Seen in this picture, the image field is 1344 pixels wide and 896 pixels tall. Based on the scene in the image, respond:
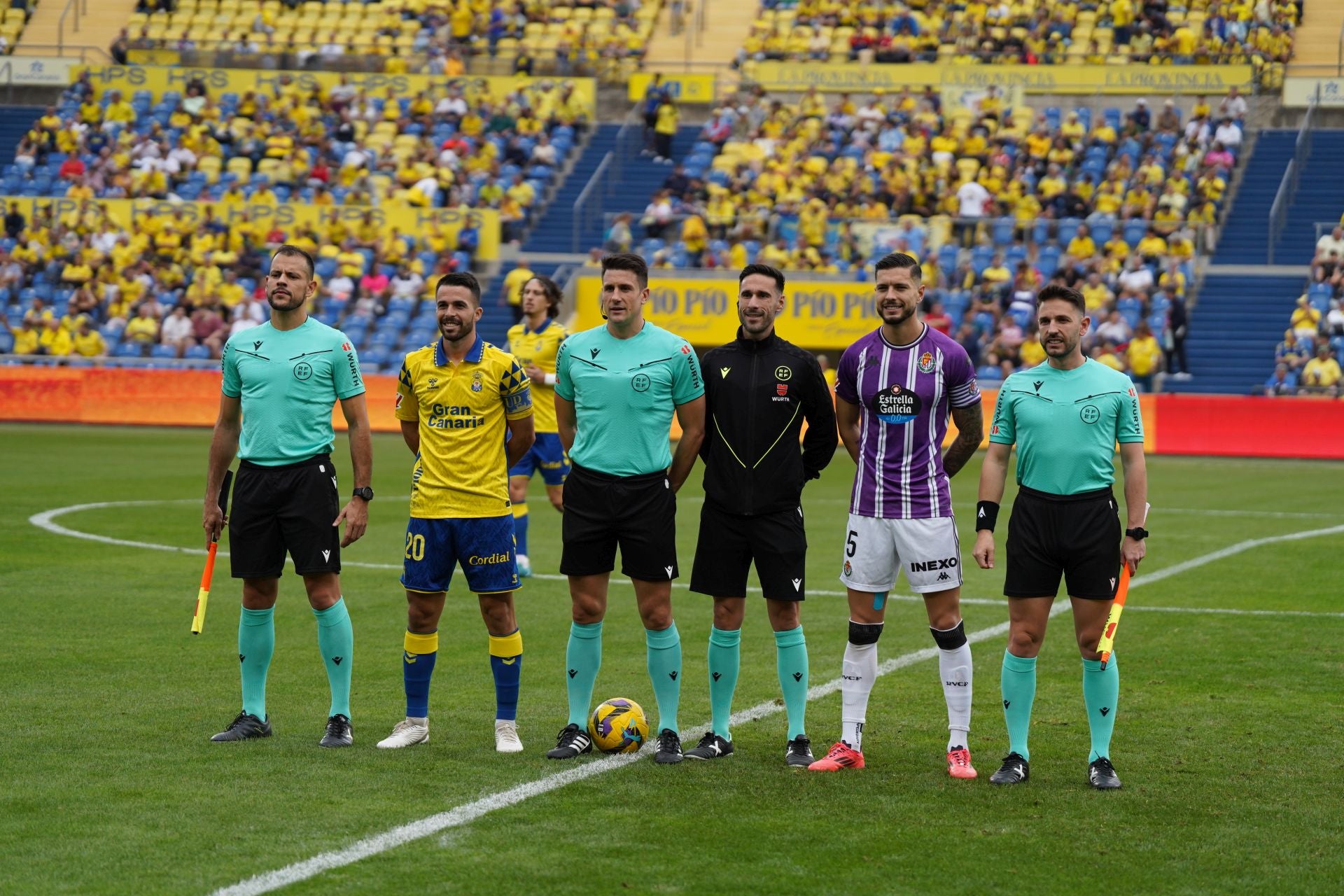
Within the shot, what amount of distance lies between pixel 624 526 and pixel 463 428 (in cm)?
89

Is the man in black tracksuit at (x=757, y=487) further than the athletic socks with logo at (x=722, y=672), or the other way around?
the athletic socks with logo at (x=722, y=672)

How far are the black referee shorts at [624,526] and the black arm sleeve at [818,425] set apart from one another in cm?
73

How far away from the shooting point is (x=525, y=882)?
18.9 ft

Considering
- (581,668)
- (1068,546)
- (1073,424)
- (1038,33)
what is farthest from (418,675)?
(1038,33)

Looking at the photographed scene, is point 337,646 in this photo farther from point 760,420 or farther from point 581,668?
point 760,420

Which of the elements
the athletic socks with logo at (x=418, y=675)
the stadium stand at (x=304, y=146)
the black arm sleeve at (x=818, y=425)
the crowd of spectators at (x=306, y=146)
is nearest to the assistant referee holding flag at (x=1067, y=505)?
the black arm sleeve at (x=818, y=425)

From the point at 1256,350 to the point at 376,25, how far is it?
78.0 ft

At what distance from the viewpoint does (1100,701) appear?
7383mm

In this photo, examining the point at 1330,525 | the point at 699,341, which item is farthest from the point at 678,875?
the point at 699,341

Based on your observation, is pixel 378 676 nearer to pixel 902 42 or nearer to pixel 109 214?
pixel 109 214

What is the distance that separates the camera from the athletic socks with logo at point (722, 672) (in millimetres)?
7930

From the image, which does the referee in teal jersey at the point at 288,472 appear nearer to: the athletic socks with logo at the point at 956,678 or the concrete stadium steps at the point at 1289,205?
the athletic socks with logo at the point at 956,678

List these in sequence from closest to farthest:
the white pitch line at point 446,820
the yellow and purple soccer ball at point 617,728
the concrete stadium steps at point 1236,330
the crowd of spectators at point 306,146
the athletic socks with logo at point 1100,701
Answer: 1. the white pitch line at point 446,820
2. the athletic socks with logo at point 1100,701
3. the yellow and purple soccer ball at point 617,728
4. the concrete stadium steps at point 1236,330
5. the crowd of spectators at point 306,146

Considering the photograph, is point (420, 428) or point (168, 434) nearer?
point (420, 428)
